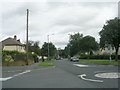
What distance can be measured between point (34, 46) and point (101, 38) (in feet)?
244

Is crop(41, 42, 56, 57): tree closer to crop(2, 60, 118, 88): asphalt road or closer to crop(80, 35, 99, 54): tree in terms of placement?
crop(80, 35, 99, 54): tree

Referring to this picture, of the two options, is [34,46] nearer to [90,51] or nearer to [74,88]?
Result: [90,51]

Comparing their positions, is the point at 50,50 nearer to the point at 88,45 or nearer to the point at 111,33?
the point at 88,45

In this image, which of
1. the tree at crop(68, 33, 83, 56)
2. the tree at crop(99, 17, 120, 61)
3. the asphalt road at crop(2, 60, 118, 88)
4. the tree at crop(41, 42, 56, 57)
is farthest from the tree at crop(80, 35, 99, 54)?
the asphalt road at crop(2, 60, 118, 88)

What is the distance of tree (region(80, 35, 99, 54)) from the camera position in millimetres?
133750

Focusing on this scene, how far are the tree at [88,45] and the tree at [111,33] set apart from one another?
65.0 m

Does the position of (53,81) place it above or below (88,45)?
below

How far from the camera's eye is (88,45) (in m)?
134

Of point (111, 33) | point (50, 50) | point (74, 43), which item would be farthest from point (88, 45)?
point (111, 33)

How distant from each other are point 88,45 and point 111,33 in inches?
2690

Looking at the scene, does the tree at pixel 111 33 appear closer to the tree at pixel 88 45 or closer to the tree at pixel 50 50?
the tree at pixel 88 45

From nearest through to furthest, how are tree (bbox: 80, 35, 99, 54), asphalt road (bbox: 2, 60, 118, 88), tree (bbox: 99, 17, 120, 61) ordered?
asphalt road (bbox: 2, 60, 118, 88) < tree (bbox: 99, 17, 120, 61) < tree (bbox: 80, 35, 99, 54)

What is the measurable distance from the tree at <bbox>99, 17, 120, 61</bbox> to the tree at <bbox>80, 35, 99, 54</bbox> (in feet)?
213

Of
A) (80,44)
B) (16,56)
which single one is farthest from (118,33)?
(80,44)
